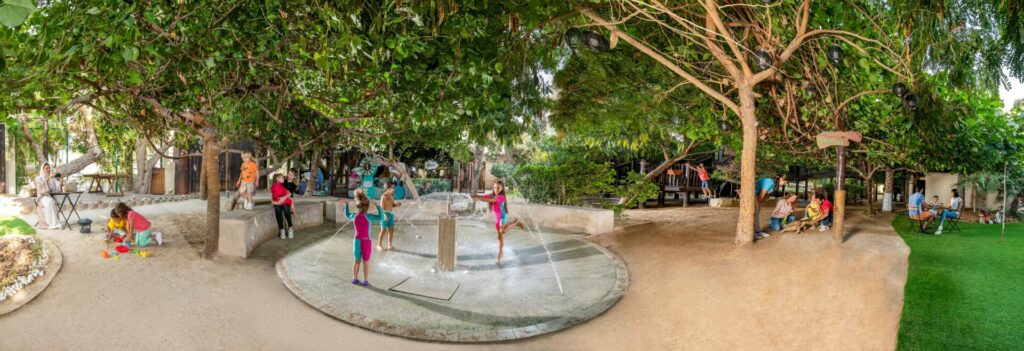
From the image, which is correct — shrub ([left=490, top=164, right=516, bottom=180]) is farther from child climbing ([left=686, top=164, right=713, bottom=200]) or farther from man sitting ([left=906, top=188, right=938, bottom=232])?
man sitting ([left=906, top=188, right=938, bottom=232])

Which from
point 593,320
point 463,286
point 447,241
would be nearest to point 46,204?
point 447,241

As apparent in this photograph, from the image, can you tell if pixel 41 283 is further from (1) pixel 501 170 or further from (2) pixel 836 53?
(1) pixel 501 170

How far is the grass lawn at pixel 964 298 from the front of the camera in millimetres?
4348

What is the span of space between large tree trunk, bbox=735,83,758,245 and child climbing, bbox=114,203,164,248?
33.5ft

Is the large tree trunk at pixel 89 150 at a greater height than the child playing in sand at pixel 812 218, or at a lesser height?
greater

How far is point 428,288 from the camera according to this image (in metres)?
7.52

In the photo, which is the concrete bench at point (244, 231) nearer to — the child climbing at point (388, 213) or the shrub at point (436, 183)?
the child climbing at point (388, 213)

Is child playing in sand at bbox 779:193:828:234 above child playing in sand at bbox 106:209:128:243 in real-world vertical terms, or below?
above

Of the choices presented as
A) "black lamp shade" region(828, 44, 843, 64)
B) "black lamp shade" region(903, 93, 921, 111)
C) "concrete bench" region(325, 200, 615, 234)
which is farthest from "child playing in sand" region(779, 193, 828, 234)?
"concrete bench" region(325, 200, 615, 234)

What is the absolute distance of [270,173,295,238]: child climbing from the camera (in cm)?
1003

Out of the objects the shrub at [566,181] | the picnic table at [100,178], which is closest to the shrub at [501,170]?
the shrub at [566,181]

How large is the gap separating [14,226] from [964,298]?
14566 millimetres

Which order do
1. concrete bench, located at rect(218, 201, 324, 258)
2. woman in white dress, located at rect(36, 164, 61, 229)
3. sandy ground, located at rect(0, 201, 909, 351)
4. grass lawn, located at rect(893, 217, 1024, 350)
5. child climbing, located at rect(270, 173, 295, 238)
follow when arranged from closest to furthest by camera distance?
grass lawn, located at rect(893, 217, 1024, 350), sandy ground, located at rect(0, 201, 909, 351), concrete bench, located at rect(218, 201, 324, 258), woman in white dress, located at rect(36, 164, 61, 229), child climbing, located at rect(270, 173, 295, 238)

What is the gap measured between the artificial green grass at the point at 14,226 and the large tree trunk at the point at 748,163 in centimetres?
1267
